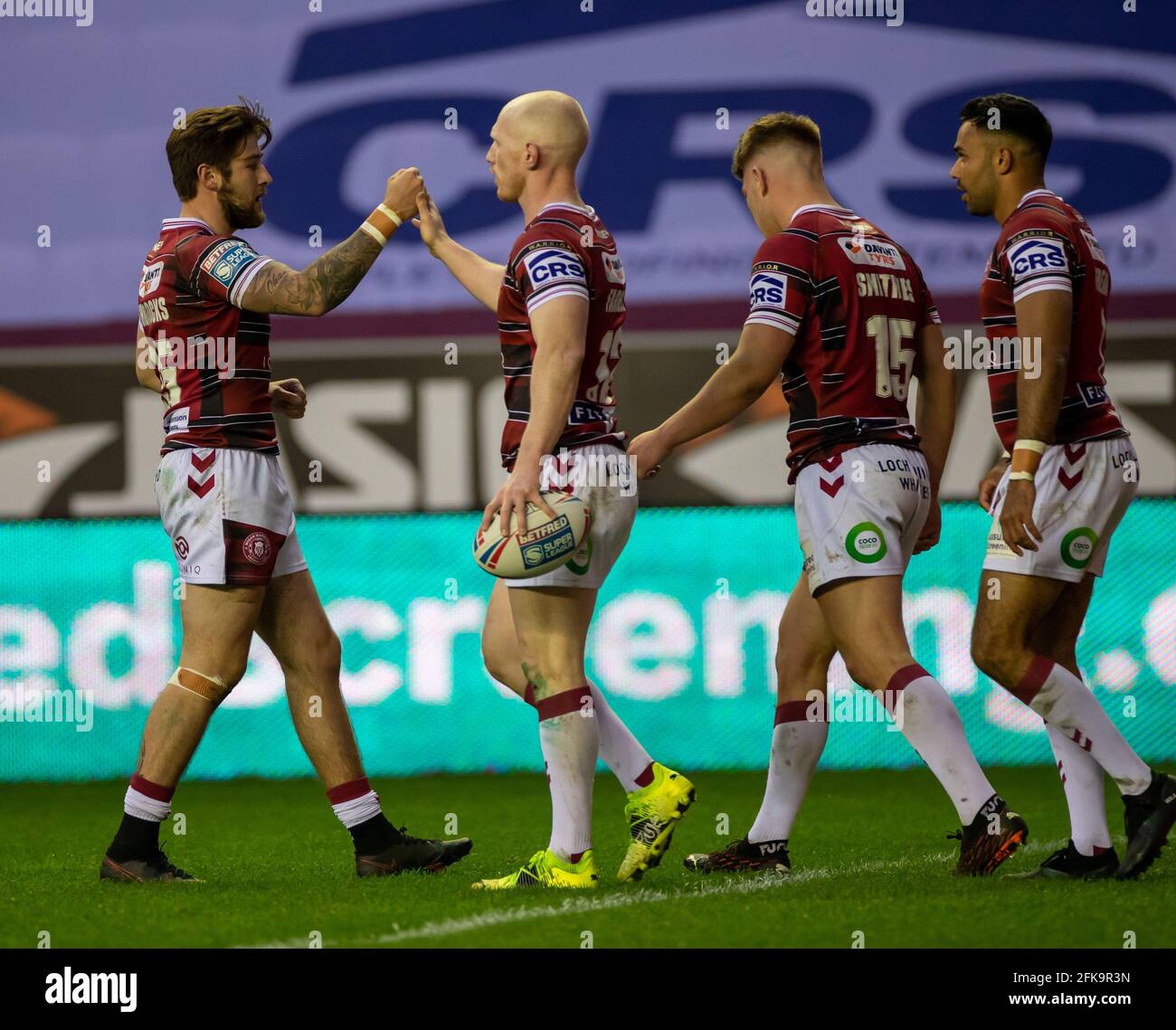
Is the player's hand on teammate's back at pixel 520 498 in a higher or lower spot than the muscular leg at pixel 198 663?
higher

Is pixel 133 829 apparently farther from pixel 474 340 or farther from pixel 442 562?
pixel 474 340

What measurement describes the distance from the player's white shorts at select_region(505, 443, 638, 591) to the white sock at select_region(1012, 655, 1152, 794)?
1.19m

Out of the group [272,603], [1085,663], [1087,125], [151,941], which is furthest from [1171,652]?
[151,941]

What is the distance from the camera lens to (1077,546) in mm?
4531

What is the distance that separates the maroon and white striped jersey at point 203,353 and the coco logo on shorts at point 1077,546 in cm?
230

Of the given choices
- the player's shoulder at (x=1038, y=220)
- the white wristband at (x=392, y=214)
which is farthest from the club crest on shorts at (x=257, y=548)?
the player's shoulder at (x=1038, y=220)

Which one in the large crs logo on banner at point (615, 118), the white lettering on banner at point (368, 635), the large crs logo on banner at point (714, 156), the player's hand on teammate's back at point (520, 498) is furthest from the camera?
the large crs logo on banner at point (714, 156)

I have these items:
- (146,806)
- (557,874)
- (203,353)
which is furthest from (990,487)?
(146,806)

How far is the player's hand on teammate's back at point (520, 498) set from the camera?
4223 mm

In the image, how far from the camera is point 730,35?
9.64m

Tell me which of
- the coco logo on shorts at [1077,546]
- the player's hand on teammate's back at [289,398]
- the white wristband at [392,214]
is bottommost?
the coco logo on shorts at [1077,546]

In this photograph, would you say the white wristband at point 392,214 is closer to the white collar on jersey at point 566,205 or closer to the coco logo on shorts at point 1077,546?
the white collar on jersey at point 566,205

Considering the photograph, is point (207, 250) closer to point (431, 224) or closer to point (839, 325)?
point (431, 224)

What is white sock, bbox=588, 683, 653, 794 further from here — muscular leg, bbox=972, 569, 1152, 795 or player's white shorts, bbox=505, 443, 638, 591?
muscular leg, bbox=972, 569, 1152, 795
